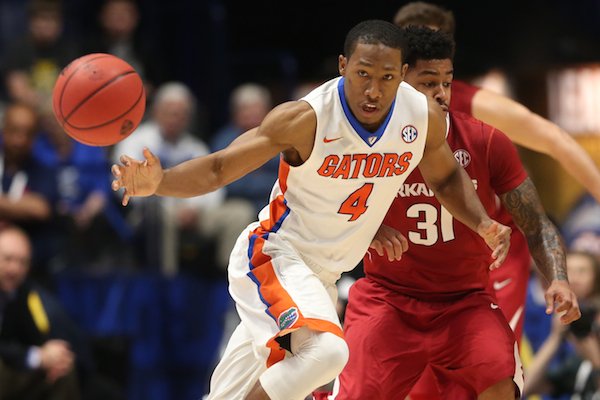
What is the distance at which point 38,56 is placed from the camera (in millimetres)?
10953

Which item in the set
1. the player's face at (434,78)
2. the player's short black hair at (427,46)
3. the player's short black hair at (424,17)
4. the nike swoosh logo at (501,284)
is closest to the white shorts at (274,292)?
the player's face at (434,78)

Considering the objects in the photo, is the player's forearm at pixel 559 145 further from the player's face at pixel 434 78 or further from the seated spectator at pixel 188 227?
the seated spectator at pixel 188 227

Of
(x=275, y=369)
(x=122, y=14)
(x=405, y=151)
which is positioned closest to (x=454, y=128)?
(x=405, y=151)

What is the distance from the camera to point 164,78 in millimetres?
11875

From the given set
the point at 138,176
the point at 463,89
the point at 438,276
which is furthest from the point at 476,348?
the point at 138,176

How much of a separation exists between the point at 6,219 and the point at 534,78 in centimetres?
610

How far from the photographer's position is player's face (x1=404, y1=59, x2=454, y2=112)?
19.3 ft

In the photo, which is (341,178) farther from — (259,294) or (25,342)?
(25,342)

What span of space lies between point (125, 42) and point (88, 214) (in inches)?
89.5

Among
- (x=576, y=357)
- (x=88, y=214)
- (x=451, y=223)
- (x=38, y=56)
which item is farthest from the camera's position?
(x=38, y=56)

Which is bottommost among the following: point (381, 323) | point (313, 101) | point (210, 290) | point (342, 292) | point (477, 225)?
point (210, 290)

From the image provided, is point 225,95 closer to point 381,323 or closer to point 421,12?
point 421,12

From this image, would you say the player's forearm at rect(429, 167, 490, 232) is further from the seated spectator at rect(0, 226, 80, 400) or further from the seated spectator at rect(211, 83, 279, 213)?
the seated spectator at rect(211, 83, 279, 213)

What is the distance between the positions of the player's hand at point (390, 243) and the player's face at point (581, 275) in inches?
122
